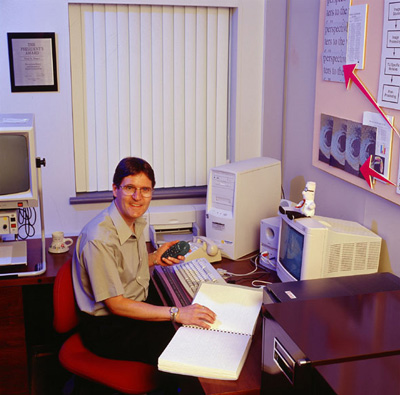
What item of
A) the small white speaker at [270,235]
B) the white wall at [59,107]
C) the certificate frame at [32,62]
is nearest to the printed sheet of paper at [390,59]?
the small white speaker at [270,235]

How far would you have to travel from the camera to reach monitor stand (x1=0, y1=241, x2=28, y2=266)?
2605 mm

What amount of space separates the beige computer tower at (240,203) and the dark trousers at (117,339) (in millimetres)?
701

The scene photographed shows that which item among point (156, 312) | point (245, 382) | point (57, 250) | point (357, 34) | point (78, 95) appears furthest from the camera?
point (78, 95)

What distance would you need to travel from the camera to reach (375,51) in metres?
2.24

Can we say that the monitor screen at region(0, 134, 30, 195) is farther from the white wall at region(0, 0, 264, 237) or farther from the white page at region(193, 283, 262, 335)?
the white page at region(193, 283, 262, 335)

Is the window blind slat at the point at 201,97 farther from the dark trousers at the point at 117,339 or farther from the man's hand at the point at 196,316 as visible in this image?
the man's hand at the point at 196,316

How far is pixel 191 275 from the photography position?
246 centimetres

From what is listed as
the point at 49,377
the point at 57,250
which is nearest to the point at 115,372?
the point at 57,250

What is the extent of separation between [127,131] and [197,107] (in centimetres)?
44

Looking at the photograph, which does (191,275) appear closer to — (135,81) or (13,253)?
(13,253)

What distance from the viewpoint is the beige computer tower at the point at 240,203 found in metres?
2.74

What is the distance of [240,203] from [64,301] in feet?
3.11

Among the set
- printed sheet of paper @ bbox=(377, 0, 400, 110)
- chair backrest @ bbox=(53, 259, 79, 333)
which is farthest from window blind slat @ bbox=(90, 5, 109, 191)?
printed sheet of paper @ bbox=(377, 0, 400, 110)

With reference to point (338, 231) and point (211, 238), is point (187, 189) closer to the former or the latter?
point (211, 238)
